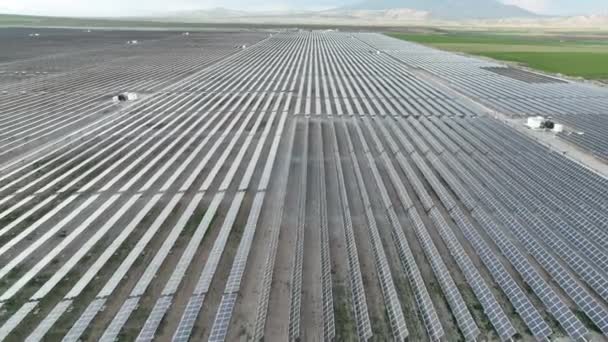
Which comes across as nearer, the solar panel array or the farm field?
the farm field

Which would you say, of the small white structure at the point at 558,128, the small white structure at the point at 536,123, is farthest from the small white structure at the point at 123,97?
the small white structure at the point at 558,128

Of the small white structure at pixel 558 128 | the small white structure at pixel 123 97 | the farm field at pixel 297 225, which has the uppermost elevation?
the small white structure at pixel 123 97

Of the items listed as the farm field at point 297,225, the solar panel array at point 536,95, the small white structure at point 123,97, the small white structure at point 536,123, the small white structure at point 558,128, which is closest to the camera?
the farm field at point 297,225

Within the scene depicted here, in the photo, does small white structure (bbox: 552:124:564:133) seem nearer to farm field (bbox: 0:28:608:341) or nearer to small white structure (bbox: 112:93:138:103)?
farm field (bbox: 0:28:608:341)

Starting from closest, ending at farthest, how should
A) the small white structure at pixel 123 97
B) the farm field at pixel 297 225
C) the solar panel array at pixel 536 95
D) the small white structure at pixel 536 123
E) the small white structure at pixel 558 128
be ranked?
the farm field at pixel 297 225, the small white structure at pixel 558 128, the solar panel array at pixel 536 95, the small white structure at pixel 536 123, the small white structure at pixel 123 97

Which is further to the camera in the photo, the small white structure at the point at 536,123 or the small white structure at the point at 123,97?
the small white structure at the point at 123,97

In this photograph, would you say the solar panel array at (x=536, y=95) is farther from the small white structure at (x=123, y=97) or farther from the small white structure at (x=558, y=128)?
the small white structure at (x=123, y=97)

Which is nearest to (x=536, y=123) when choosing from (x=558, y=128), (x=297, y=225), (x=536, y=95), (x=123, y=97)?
(x=558, y=128)

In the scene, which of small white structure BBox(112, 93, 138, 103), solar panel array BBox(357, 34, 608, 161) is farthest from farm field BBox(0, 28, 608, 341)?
small white structure BBox(112, 93, 138, 103)

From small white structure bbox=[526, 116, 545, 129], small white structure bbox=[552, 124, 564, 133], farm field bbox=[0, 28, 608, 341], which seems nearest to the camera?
farm field bbox=[0, 28, 608, 341]
